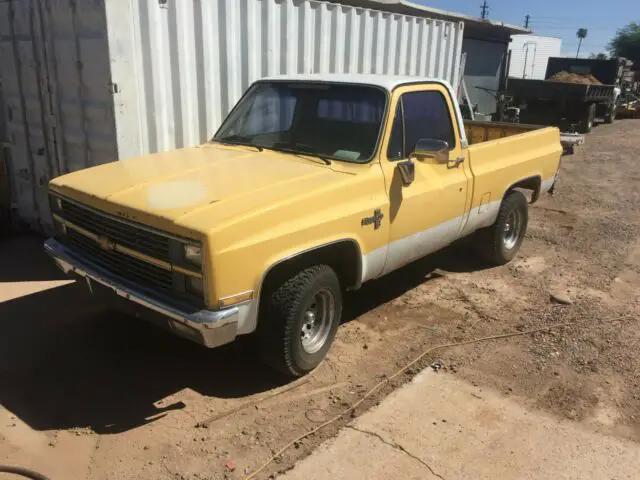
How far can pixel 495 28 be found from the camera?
58.4 ft

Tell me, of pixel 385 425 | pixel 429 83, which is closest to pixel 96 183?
pixel 385 425

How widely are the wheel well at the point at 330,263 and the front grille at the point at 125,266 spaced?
1.97 feet

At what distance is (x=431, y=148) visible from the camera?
4195mm

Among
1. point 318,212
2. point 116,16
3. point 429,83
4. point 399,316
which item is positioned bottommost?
point 399,316

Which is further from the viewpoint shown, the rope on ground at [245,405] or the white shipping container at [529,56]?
the white shipping container at [529,56]

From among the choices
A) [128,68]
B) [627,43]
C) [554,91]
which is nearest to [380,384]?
[128,68]

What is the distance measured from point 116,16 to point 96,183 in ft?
6.70


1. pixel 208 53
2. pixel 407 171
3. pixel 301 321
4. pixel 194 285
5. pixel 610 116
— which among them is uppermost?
pixel 208 53

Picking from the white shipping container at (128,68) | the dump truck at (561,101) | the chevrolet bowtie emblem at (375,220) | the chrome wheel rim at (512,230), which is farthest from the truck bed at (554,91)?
the chevrolet bowtie emblem at (375,220)

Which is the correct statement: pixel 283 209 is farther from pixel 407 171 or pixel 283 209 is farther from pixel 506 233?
pixel 506 233

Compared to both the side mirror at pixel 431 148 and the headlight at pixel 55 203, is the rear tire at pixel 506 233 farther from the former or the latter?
the headlight at pixel 55 203

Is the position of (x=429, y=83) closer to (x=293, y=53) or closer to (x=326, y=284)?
(x=326, y=284)

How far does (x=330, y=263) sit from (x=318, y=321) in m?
0.44

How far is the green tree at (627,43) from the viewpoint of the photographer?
50.2m
